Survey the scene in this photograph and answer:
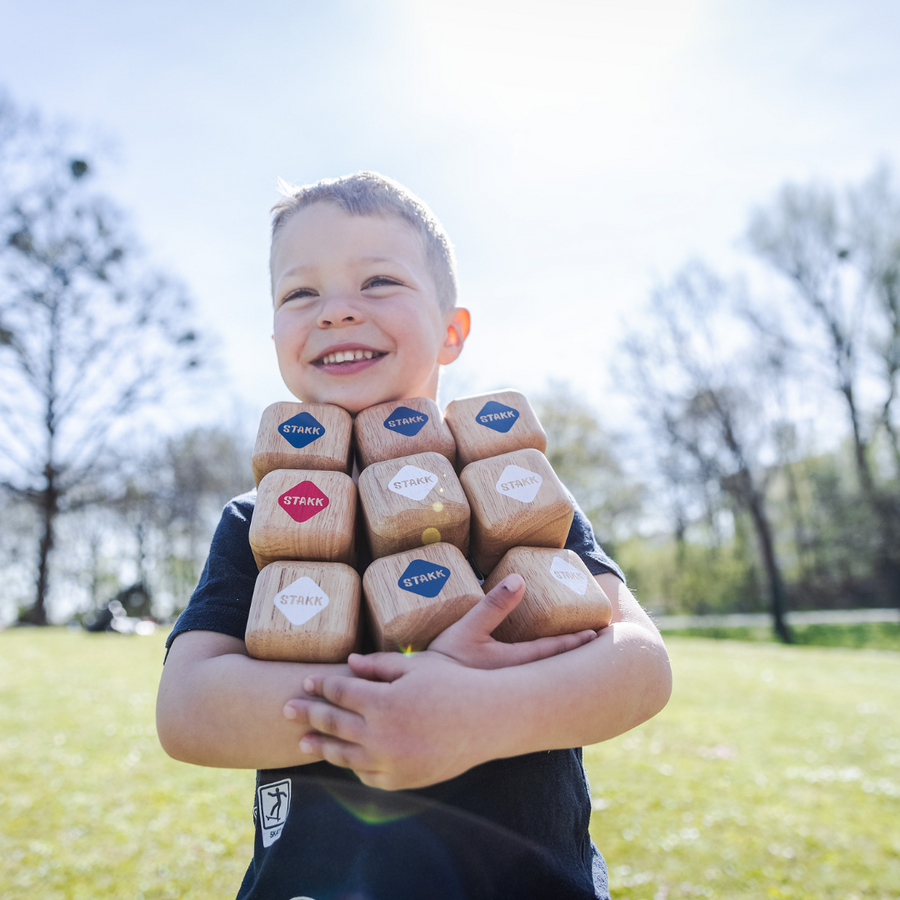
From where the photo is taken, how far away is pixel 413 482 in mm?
1182

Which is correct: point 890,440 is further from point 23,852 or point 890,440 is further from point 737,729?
point 23,852

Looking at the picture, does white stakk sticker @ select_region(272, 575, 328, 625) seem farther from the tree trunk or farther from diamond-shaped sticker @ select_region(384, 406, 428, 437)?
the tree trunk

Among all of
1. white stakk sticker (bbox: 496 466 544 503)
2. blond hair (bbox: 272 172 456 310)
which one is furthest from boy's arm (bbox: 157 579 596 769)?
blond hair (bbox: 272 172 456 310)

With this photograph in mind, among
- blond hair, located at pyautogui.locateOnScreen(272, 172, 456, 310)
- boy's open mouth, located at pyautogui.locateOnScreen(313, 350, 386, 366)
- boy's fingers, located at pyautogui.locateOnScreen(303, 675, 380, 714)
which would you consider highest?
blond hair, located at pyautogui.locateOnScreen(272, 172, 456, 310)

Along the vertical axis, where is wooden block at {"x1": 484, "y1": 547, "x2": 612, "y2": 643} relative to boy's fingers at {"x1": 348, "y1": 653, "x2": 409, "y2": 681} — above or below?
above

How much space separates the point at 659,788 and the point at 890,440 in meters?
21.1

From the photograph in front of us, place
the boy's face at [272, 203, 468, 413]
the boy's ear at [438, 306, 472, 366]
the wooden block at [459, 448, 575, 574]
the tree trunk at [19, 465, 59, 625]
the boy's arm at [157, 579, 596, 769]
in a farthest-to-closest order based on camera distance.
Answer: the tree trunk at [19, 465, 59, 625] → the boy's ear at [438, 306, 472, 366] → the boy's face at [272, 203, 468, 413] → the wooden block at [459, 448, 575, 574] → the boy's arm at [157, 579, 596, 769]

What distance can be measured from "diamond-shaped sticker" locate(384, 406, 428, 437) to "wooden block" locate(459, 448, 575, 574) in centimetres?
14

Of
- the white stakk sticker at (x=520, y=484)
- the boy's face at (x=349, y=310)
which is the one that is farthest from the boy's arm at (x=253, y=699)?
the boy's face at (x=349, y=310)

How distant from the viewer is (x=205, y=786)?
4863mm

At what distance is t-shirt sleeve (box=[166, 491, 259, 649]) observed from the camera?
1.18 meters

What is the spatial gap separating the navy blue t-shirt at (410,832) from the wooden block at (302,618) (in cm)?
17

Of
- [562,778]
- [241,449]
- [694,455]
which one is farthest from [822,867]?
[241,449]

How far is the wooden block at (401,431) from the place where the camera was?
1293 mm
